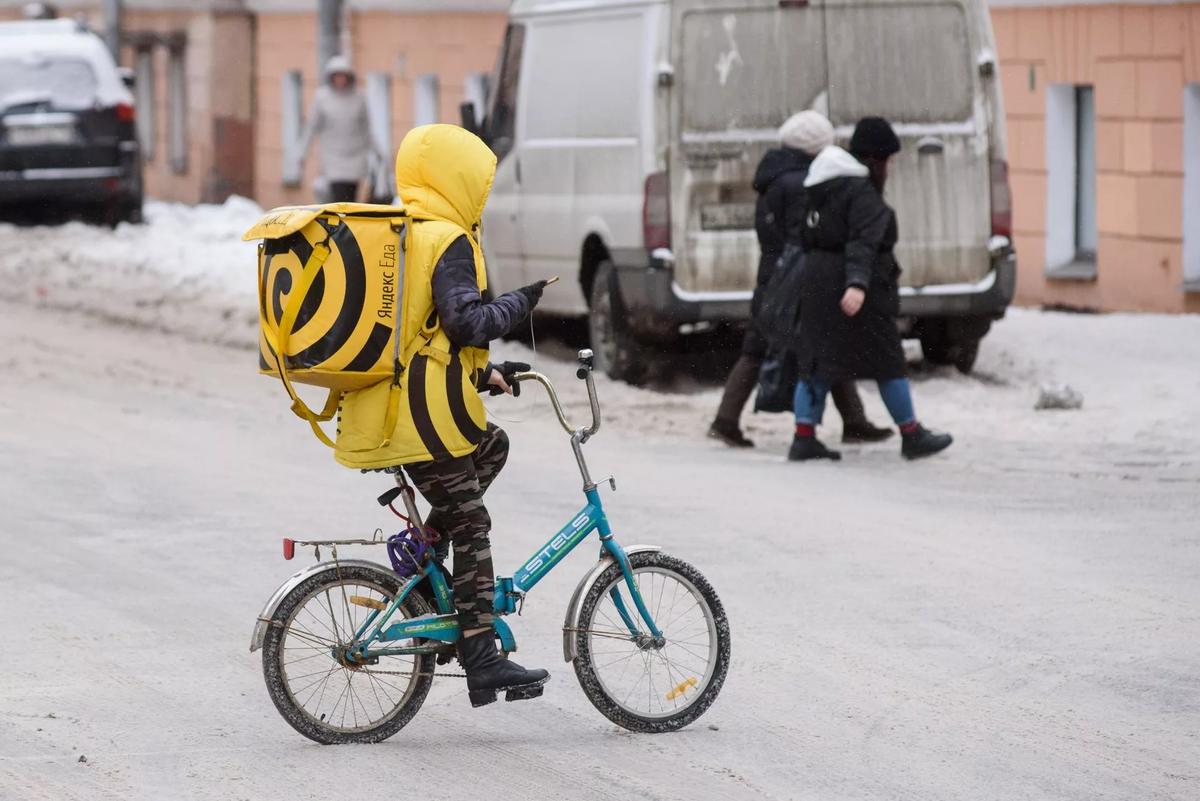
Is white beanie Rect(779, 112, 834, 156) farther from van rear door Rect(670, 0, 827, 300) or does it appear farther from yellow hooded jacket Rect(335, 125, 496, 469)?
yellow hooded jacket Rect(335, 125, 496, 469)

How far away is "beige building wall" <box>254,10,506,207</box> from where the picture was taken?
88.7ft

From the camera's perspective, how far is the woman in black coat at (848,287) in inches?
418

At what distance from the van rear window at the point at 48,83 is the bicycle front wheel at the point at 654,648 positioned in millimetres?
17469

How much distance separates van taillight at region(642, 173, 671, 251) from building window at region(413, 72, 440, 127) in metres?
15.2

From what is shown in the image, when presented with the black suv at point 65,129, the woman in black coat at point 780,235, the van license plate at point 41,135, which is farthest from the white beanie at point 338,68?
the woman in black coat at point 780,235

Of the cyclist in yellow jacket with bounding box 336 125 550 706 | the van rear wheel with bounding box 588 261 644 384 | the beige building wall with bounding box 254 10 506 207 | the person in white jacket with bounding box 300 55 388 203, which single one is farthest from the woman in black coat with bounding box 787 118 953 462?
the beige building wall with bounding box 254 10 506 207

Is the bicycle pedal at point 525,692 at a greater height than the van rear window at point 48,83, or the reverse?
the van rear window at point 48,83

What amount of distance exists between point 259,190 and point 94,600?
83.1 feet

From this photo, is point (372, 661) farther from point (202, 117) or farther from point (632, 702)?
point (202, 117)

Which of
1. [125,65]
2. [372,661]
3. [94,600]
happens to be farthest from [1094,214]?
[125,65]

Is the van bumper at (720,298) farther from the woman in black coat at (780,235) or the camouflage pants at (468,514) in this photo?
the camouflage pants at (468,514)

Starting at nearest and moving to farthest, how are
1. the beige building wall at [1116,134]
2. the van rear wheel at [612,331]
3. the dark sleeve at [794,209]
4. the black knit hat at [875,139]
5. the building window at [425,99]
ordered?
1. the black knit hat at [875,139]
2. the dark sleeve at [794,209]
3. the van rear wheel at [612,331]
4. the beige building wall at [1116,134]
5. the building window at [425,99]

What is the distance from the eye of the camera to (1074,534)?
352 inches

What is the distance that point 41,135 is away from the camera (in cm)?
2219
